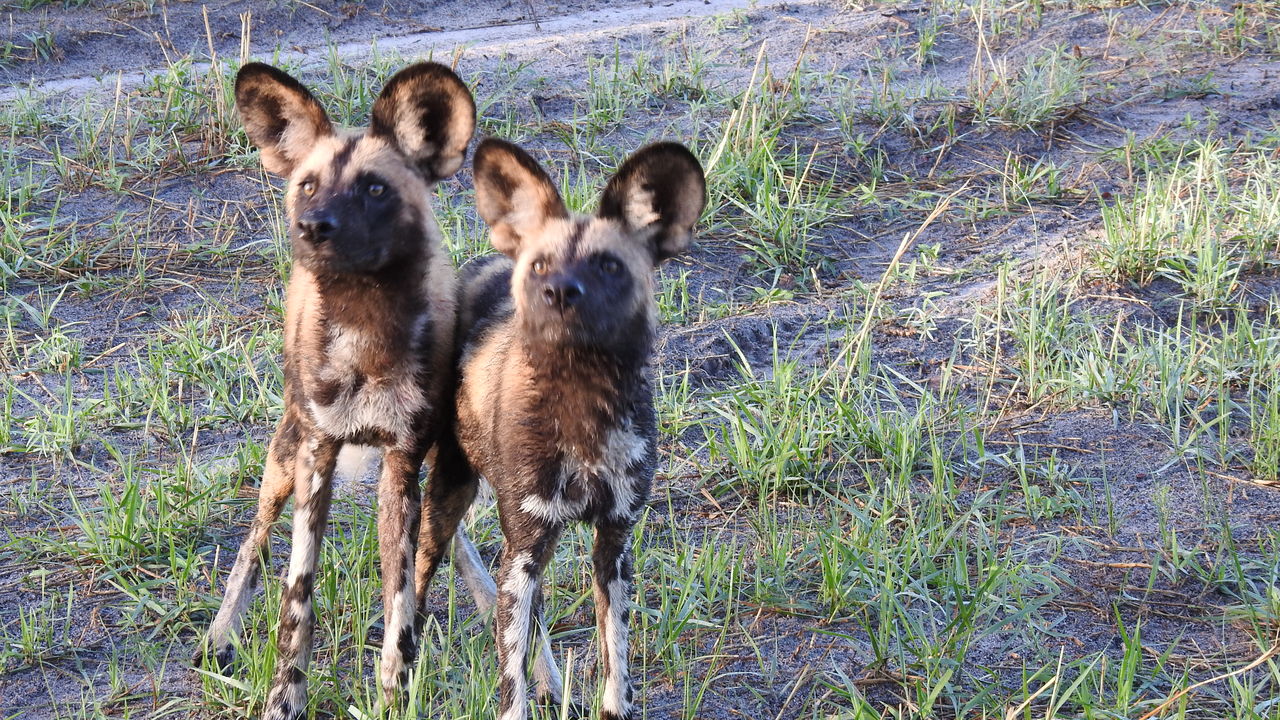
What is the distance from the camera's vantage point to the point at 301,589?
10.4 feet

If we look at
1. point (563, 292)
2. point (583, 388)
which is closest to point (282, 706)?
point (583, 388)

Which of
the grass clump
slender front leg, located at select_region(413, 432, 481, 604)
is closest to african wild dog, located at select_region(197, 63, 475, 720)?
slender front leg, located at select_region(413, 432, 481, 604)

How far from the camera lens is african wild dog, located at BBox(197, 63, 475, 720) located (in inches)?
119

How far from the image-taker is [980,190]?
6.00 metres

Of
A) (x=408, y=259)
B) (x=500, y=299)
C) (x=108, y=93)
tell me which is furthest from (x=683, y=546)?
(x=108, y=93)

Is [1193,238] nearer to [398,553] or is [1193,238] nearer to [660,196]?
[660,196]

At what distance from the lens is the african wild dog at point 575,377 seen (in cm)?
282

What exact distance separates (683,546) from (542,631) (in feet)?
2.24

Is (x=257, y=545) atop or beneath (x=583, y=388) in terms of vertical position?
beneath

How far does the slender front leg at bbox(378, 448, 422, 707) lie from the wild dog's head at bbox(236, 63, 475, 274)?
485 mm

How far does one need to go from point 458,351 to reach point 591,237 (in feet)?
1.72

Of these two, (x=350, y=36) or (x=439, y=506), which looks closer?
(x=439, y=506)

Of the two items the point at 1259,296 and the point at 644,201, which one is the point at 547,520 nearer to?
the point at 644,201

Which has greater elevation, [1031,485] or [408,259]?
[408,259]
